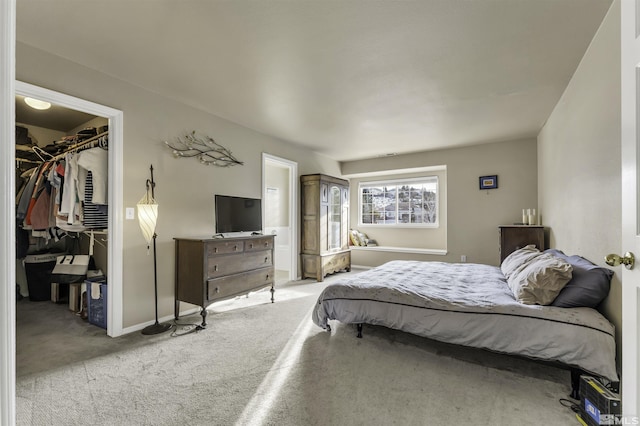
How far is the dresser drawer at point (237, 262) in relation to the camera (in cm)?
311

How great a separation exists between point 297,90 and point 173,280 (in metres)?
2.48

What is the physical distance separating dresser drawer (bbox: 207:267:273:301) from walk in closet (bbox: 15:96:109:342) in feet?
3.43

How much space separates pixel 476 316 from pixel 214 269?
2.45 meters

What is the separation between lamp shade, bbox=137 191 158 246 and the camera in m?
2.84

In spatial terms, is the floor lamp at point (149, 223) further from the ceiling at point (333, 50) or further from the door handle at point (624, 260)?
the door handle at point (624, 260)

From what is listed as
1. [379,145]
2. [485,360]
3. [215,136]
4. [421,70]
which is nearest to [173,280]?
[215,136]

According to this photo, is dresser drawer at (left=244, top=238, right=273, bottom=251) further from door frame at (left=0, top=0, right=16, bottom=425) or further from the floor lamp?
door frame at (left=0, top=0, right=16, bottom=425)

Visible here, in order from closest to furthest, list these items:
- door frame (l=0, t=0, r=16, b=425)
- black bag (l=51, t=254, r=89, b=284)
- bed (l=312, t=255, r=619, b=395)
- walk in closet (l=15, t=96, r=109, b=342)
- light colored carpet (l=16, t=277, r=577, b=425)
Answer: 1. door frame (l=0, t=0, r=16, b=425)
2. light colored carpet (l=16, t=277, r=577, b=425)
3. bed (l=312, t=255, r=619, b=395)
4. walk in closet (l=15, t=96, r=109, b=342)
5. black bag (l=51, t=254, r=89, b=284)

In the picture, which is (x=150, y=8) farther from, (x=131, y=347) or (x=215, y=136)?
(x=131, y=347)

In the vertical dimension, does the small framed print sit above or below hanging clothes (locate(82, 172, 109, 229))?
above

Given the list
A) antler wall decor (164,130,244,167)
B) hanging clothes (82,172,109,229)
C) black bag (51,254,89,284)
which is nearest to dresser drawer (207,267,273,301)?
hanging clothes (82,172,109,229)

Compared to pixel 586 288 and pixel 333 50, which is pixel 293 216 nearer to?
pixel 333 50

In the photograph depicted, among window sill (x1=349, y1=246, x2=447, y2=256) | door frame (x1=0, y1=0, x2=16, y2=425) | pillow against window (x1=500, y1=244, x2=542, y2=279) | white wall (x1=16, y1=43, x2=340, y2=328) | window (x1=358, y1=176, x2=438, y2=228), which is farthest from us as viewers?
window (x1=358, y1=176, x2=438, y2=228)

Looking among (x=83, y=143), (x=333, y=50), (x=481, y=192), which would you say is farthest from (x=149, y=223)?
(x=481, y=192)
